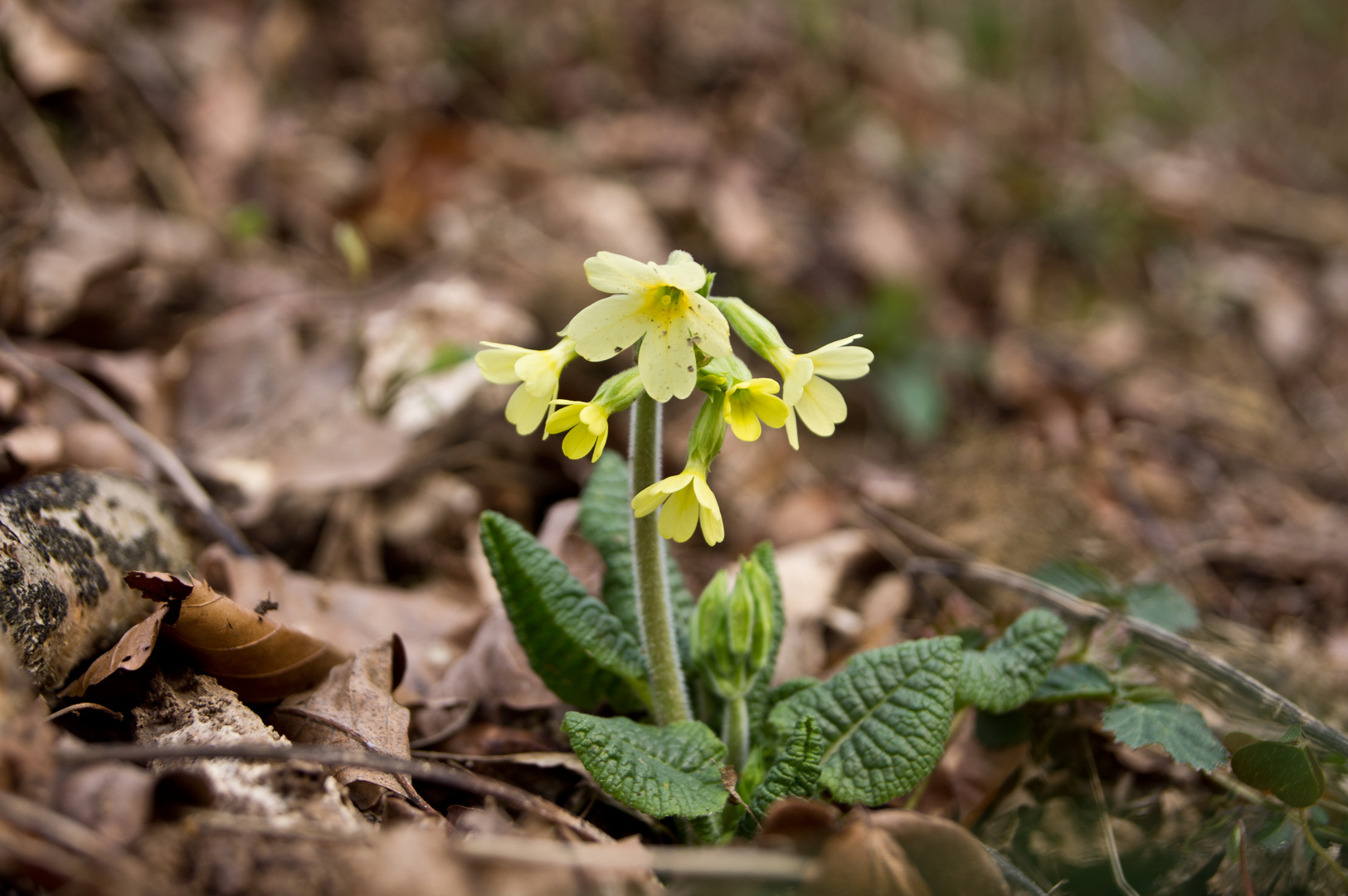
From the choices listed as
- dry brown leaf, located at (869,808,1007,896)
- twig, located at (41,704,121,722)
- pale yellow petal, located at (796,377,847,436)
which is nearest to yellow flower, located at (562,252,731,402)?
pale yellow petal, located at (796,377,847,436)

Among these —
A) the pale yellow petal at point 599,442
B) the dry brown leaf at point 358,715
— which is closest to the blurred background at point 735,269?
the dry brown leaf at point 358,715

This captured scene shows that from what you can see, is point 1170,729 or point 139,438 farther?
point 139,438

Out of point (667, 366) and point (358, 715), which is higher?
point (667, 366)

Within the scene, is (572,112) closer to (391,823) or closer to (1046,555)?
(1046,555)

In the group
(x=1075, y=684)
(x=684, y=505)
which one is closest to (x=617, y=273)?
(x=684, y=505)

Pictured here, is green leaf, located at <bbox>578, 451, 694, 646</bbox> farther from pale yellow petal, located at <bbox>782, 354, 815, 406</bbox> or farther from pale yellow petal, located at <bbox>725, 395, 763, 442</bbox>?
pale yellow petal, located at <bbox>782, 354, 815, 406</bbox>

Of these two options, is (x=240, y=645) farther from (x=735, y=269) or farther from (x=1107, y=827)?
(x=735, y=269)
